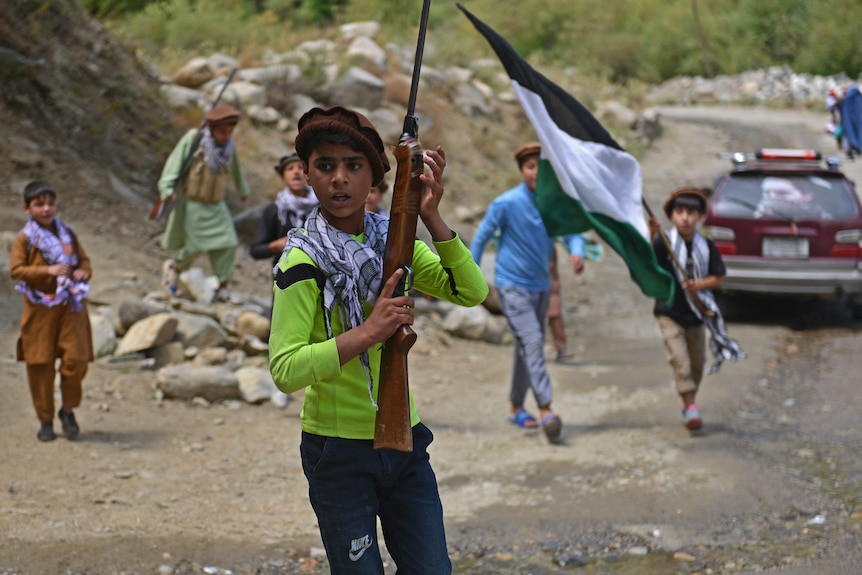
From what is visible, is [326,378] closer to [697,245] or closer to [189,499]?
[189,499]

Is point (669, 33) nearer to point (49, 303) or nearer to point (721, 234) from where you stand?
point (721, 234)

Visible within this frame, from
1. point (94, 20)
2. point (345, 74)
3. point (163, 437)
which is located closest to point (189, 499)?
point (163, 437)

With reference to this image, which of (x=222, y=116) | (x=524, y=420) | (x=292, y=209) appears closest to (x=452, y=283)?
(x=292, y=209)

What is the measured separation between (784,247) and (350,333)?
9242mm

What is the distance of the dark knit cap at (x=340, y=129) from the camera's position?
9.80ft

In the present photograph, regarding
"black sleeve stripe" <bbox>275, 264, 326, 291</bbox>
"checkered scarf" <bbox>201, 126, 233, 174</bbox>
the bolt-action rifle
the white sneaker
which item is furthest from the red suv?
"black sleeve stripe" <bbox>275, 264, 326, 291</bbox>

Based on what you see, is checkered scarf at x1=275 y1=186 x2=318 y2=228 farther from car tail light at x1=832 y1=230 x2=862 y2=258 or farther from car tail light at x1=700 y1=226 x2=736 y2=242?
car tail light at x1=832 y1=230 x2=862 y2=258

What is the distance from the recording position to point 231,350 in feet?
30.2

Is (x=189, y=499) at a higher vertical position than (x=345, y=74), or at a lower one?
lower

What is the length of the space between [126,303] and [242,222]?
3655 millimetres

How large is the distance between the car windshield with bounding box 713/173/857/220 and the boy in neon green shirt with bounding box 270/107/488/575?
8890 mm

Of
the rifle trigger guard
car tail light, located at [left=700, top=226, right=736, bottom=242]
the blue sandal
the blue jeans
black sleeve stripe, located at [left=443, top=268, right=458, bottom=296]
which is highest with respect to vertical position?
the rifle trigger guard

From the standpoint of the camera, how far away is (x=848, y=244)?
11.1 meters

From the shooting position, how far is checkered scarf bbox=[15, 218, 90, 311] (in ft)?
21.7
